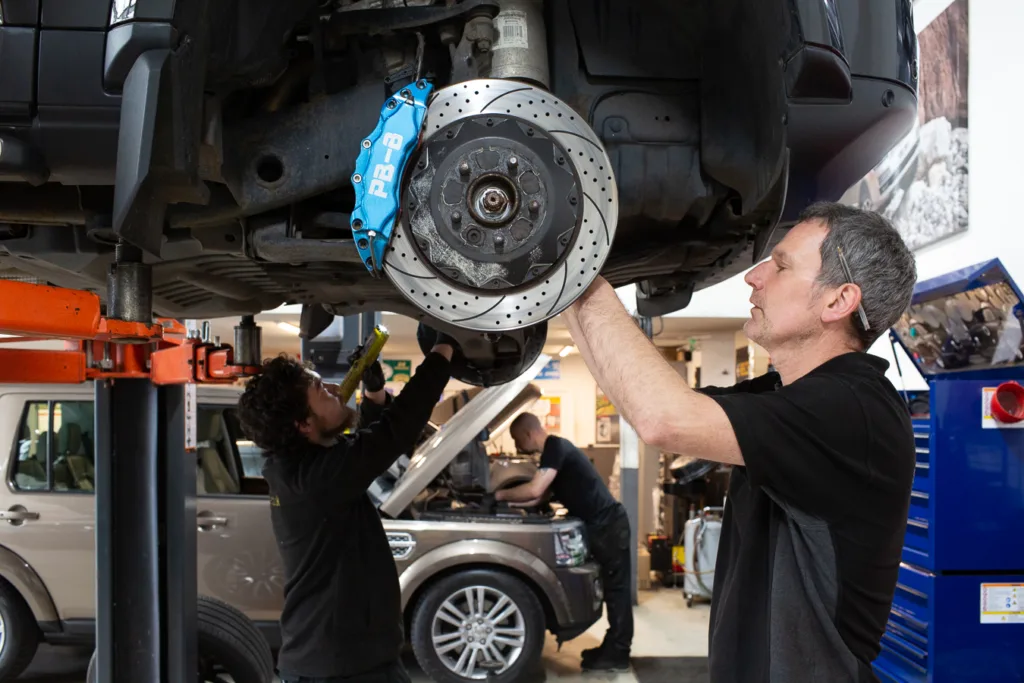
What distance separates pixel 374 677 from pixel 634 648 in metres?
3.26

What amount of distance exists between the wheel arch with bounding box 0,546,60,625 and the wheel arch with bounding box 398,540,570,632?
1751 mm

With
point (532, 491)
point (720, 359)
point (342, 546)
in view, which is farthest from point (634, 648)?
point (720, 359)

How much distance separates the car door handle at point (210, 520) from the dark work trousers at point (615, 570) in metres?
2.05

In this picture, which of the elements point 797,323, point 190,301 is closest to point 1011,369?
point 797,323

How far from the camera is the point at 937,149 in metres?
4.17

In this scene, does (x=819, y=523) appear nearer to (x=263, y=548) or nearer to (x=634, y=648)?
(x=263, y=548)

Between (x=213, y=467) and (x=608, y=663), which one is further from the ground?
(x=213, y=467)

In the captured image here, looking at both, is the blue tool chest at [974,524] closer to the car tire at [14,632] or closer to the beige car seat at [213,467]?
the beige car seat at [213,467]

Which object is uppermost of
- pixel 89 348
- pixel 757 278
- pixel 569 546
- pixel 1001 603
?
pixel 757 278

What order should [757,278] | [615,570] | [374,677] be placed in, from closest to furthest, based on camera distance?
1. [757,278]
2. [374,677]
3. [615,570]

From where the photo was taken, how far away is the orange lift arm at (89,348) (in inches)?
52.9

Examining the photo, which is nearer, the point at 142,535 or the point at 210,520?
the point at 142,535

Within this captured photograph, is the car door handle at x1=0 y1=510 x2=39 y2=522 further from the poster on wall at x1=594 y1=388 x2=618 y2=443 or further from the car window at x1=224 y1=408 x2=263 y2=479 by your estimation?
the poster on wall at x1=594 y1=388 x2=618 y2=443

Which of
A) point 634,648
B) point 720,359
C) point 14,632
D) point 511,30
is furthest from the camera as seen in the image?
point 720,359
